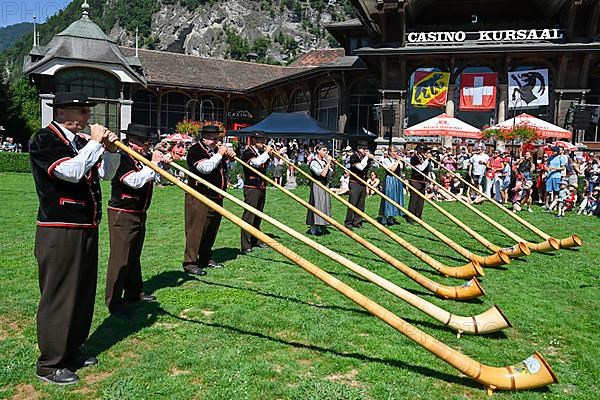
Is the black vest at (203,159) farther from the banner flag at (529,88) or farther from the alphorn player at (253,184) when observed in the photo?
the banner flag at (529,88)

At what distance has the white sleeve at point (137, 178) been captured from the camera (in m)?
5.77

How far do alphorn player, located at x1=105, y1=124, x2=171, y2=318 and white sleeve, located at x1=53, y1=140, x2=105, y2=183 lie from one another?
5.28 feet

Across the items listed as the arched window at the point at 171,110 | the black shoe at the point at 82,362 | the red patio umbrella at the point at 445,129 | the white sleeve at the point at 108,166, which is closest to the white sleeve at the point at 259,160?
the white sleeve at the point at 108,166

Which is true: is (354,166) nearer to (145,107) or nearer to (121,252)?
(121,252)

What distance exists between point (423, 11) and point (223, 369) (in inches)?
1068

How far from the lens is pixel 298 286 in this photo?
24.0ft

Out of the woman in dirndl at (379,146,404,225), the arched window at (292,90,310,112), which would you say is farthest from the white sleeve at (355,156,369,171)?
the arched window at (292,90,310,112)

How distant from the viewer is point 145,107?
4291 centimetres

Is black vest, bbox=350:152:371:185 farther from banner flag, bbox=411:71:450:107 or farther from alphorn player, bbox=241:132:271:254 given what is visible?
banner flag, bbox=411:71:450:107

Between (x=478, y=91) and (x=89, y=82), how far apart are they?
90.4 feet

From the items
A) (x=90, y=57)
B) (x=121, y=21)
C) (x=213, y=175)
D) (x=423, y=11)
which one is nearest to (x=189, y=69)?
(x=90, y=57)

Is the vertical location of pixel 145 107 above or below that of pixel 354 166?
above

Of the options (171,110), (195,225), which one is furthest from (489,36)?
(171,110)

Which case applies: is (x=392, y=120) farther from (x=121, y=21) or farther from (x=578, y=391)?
(x=121, y=21)
